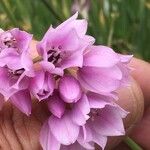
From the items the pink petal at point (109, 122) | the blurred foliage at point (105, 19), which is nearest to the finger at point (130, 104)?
the pink petal at point (109, 122)

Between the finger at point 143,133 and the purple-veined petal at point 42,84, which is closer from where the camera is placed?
the purple-veined petal at point 42,84

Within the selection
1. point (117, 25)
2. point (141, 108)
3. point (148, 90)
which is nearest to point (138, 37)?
point (117, 25)

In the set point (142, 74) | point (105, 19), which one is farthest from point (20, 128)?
point (105, 19)

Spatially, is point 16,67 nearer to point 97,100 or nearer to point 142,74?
point 97,100

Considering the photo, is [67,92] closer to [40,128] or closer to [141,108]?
[40,128]

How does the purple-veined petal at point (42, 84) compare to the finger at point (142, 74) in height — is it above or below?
above

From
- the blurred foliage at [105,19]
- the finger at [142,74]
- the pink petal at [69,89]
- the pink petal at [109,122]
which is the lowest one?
the blurred foliage at [105,19]

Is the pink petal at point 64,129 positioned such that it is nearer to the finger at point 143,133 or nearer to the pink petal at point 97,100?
the pink petal at point 97,100
